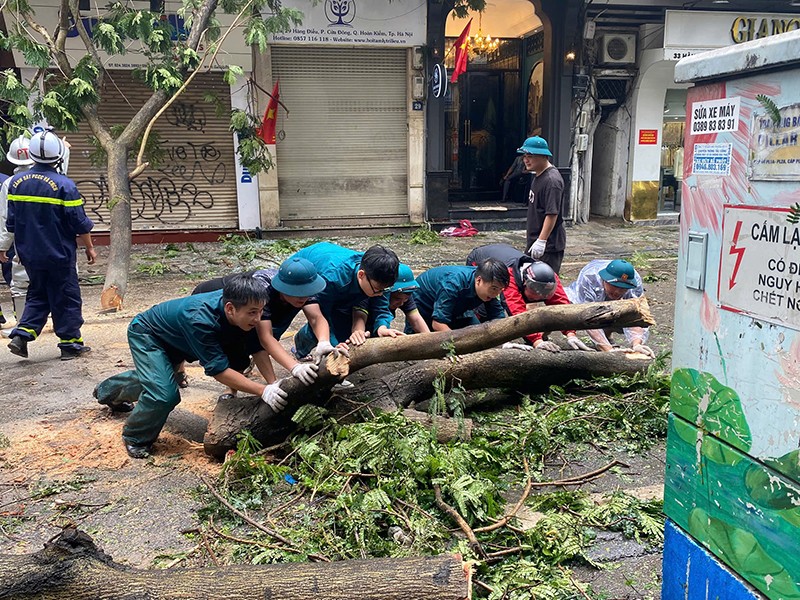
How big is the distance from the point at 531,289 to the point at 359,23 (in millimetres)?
9272

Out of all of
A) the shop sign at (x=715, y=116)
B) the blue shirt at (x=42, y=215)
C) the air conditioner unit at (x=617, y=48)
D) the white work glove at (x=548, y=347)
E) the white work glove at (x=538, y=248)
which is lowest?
the white work glove at (x=548, y=347)

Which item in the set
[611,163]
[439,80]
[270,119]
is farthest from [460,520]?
[611,163]

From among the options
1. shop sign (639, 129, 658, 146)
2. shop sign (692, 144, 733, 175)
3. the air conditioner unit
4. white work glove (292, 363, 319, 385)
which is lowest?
white work glove (292, 363, 319, 385)

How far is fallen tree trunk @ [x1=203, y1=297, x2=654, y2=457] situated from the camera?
3941mm

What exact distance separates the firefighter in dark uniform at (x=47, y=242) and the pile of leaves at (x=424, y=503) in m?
2.97

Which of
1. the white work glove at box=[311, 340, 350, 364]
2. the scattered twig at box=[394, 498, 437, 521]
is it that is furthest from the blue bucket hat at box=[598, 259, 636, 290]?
the scattered twig at box=[394, 498, 437, 521]

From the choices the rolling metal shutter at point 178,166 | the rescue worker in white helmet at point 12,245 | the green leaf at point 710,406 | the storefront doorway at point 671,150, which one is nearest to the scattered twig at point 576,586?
the green leaf at point 710,406

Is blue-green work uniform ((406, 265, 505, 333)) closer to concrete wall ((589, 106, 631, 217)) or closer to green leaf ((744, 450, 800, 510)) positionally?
green leaf ((744, 450, 800, 510))

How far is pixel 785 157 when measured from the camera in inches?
69.0

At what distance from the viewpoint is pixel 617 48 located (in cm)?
1428

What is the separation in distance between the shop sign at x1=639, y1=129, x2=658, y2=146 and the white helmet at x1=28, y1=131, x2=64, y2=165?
1192cm

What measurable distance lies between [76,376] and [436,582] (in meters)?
4.23

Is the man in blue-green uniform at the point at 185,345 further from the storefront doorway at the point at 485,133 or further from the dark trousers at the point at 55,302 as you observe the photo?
the storefront doorway at the point at 485,133

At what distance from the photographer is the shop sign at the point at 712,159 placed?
1.96 m
